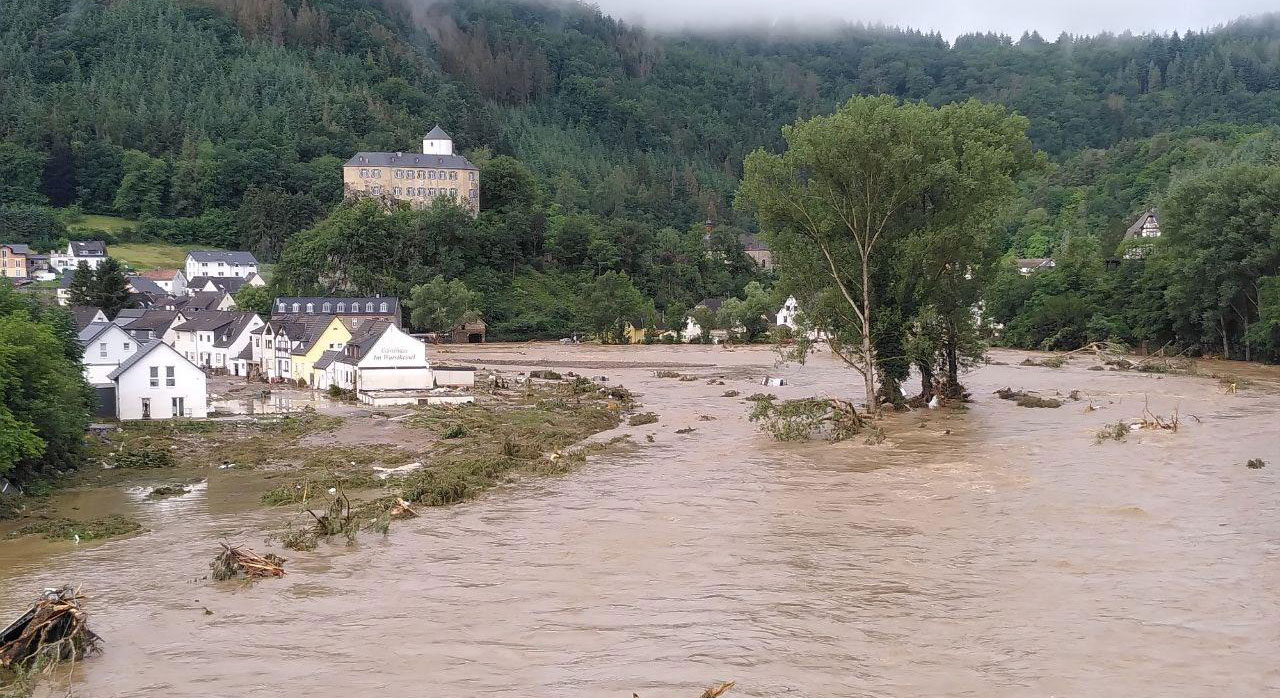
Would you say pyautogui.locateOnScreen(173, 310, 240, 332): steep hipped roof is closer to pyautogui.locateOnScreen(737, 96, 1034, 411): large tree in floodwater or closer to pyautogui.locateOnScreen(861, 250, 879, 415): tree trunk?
pyautogui.locateOnScreen(737, 96, 1034, 411): large tree in floodwater

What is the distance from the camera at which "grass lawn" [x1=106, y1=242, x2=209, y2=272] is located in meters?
123

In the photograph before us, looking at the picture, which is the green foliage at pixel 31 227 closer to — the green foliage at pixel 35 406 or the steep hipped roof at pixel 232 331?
the steep hipped roof at pixel 232 331

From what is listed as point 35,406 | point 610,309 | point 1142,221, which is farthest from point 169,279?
point 1142,221

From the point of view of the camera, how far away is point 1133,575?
1825 centimetres

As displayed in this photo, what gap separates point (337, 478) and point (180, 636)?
1318 centimetres

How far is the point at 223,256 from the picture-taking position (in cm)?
12281

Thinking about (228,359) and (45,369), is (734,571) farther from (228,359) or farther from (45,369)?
(228,359)

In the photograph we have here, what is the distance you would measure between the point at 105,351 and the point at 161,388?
6.33 meters

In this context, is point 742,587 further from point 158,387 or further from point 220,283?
point 220,283

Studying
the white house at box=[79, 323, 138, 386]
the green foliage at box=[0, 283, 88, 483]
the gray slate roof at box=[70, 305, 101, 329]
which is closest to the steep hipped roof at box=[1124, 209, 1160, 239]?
the gray slate roof at box=[70, 305, 101, 329]

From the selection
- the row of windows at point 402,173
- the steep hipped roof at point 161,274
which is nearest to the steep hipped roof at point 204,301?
the steep hipped roof at point 161,274

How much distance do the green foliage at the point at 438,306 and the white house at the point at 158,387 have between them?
172 feet

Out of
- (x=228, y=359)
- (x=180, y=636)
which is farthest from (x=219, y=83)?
(x=180, y=636)

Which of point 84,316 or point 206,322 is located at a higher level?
point 84,316
